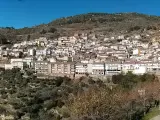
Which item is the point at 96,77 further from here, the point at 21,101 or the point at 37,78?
the point at 21,101

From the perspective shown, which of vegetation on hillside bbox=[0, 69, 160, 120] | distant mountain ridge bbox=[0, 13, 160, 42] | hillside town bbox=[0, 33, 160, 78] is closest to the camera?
vegetation on hillside bbox=[0, 69, 160, 120]

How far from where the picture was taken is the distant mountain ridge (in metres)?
82.2

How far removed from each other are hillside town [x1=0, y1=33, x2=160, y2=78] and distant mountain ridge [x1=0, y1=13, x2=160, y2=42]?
5560mm

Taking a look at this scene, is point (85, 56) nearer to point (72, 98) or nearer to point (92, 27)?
point (72, 98)

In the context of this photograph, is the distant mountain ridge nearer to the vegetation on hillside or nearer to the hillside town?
the hillside town

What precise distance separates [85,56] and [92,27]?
3282cm

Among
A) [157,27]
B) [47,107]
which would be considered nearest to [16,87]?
[47,107]

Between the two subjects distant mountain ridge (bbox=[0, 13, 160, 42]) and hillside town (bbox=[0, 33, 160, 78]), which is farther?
distant mountain ridge (bbox=[0, 13, 160, 42])

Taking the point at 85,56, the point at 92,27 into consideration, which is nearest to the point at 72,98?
the point at 85,56

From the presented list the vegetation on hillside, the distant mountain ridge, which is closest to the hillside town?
the vegetation on hillside

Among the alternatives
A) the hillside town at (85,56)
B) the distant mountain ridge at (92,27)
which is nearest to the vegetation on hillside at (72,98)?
the hillside town at (85,56)

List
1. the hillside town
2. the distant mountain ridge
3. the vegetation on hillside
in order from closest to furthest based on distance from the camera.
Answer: the vegetation on hillside < the hillside town < the distant mountain ridge

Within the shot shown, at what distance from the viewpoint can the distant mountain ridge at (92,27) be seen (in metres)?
82.2

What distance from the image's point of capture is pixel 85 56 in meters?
56.8
